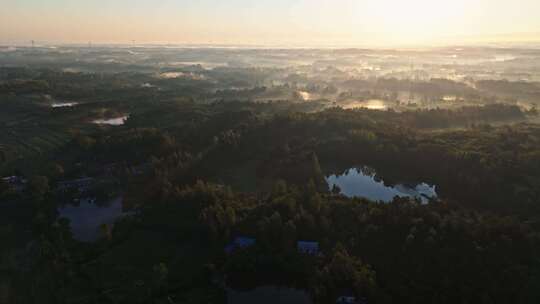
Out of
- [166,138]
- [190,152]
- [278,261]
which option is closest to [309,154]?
[190,152]

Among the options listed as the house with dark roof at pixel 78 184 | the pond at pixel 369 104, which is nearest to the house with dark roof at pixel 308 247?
the house with dark roof at pixel 78 184

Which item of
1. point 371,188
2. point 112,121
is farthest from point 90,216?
point 112,121

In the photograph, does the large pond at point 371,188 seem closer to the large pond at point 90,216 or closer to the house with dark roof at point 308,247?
the house with dark roof at point 308,247

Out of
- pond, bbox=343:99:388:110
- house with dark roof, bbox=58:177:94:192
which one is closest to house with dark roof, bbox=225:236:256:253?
house with dark roof, bbox=58:177:94:192

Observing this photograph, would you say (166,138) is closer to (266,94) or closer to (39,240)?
(39,240)

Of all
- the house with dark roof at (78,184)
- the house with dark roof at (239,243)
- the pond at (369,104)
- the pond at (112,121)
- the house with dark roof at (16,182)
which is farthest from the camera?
the pond at (369,104)

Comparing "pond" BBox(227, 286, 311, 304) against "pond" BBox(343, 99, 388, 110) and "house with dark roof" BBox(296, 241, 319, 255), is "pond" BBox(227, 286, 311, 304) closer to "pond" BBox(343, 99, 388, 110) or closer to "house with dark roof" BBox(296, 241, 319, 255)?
"house with dark roof" BBox(296, 241, 319, 255)
